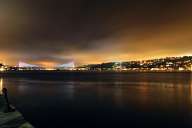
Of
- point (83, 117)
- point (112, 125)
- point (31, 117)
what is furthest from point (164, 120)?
point (31, 117)

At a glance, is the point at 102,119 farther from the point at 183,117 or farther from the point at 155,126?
the point at 183,117

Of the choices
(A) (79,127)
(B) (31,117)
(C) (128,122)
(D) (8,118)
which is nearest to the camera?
(D) (8,118)

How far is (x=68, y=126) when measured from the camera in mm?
23500

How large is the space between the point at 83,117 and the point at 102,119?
2.29 meters

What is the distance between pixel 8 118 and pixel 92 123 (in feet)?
26.6

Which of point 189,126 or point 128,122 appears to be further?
point 128,122

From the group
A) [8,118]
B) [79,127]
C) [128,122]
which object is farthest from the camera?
[128,122]

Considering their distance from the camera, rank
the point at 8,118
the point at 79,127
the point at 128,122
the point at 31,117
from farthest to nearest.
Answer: the point at 31,117
the point at 128,122
the point at 79,127
the point at 8,118

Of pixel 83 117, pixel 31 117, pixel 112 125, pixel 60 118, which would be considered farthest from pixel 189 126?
pixel 31 117

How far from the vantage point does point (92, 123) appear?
24.8 m

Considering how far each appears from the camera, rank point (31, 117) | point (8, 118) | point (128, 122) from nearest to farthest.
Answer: point (8, 118)
point (128, 122)
point (31, 117)

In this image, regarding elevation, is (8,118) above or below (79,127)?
above

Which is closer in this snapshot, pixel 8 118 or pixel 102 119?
pixel 8 118

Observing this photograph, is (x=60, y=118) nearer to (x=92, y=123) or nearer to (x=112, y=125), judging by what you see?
(x=92, y=123)
